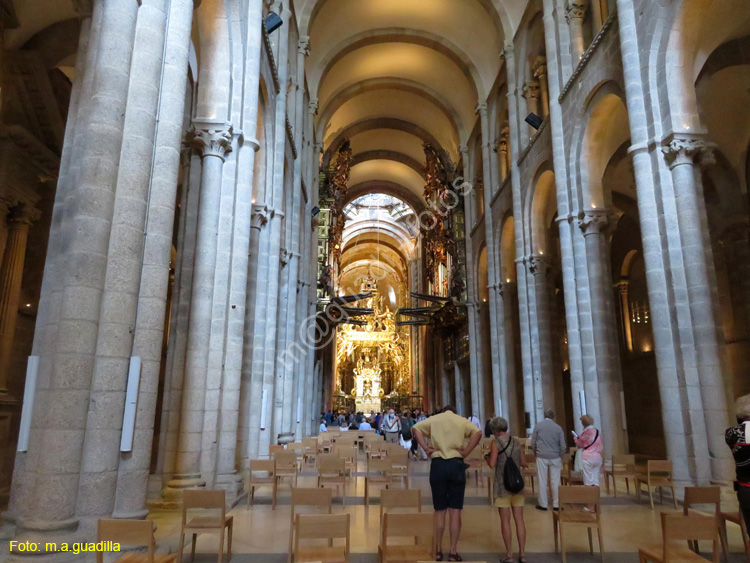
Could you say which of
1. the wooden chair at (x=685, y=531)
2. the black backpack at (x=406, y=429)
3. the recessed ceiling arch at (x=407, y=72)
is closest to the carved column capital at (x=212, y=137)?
the wooden chair at (x=685, y=531)

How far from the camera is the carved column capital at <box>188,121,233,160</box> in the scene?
8.93 meters

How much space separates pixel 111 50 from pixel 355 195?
3393 cm

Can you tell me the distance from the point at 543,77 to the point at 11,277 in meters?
15.2

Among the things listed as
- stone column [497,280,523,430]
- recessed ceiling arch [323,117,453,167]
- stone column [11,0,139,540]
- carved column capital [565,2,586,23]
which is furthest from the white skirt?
recessed ceiling arch [323,117,453,167]

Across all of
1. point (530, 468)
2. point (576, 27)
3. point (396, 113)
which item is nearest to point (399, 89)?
point (396, 113)

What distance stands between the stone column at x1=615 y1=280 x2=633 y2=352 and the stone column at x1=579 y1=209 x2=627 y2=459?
9158 mm

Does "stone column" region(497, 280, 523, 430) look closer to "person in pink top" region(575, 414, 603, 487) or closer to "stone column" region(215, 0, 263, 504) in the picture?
"person in pink top" region(575, 414, 603, 487)

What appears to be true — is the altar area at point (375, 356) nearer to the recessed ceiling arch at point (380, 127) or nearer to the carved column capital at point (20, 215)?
the recessed ceiling arch at point (380, 127)

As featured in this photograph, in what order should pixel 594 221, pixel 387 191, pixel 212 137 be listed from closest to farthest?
1. pixel 212 137
2. pixel 594 221
3. pixel 387 191

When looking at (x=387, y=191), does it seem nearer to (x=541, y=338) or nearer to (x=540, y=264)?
(x=540, y=264)

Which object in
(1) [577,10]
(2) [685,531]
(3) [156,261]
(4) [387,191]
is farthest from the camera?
(4) [387,191]

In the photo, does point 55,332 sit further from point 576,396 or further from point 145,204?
point 576,396

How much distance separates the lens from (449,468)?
5105mm

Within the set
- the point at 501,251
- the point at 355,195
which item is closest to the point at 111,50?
the point at 501,251
